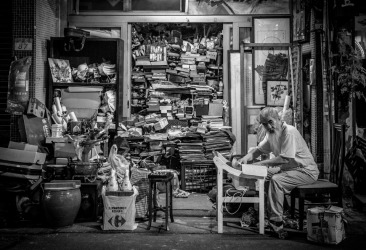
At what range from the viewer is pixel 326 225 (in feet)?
17.3

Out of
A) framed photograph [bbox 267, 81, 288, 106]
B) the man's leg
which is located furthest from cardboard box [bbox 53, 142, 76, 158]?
framed photograph [bbox 267, 81, 288, 106]

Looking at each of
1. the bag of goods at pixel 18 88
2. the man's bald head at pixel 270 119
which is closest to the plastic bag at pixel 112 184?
the man's bald head at pixel 270 119

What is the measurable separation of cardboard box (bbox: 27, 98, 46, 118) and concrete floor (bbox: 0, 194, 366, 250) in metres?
2.46

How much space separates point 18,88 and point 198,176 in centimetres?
389

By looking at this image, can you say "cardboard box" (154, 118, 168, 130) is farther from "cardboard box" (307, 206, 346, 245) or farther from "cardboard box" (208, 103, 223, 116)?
"cardboard box" (307, 206, 346, 245)

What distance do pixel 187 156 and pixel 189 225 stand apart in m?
2.55

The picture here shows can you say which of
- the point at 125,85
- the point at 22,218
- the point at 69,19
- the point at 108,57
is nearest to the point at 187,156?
the point at 125,85

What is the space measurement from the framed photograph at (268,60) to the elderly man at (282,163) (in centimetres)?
254

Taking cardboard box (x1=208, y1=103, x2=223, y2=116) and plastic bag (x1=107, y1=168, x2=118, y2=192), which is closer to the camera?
plastic bag (x1=107, y1=168, x2=118, y2=192)

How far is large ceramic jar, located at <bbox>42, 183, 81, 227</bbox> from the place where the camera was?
5.91 metres

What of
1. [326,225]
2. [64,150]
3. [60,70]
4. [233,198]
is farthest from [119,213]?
[60,70]

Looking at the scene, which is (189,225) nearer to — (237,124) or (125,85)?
(237,124)

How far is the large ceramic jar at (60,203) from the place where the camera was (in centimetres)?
591

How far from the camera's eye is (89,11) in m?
9.38
